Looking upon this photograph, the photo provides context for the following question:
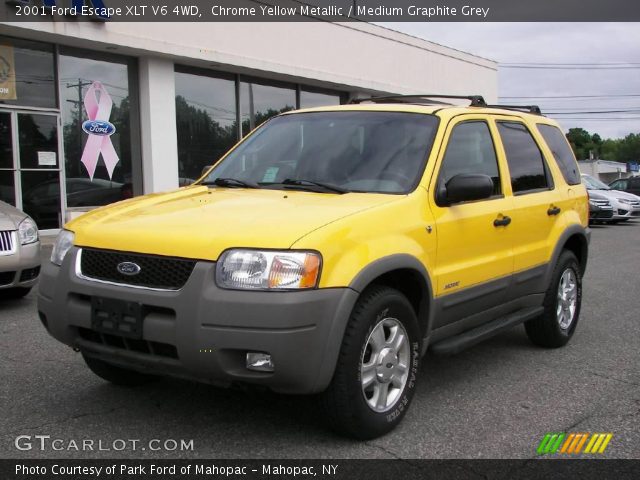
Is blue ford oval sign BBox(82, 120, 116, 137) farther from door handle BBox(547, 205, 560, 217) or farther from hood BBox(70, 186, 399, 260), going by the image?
door handle BBox(547, 205, 560, 217)

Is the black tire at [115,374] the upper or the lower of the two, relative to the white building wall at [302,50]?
lower

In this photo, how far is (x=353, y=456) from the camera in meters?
3.31

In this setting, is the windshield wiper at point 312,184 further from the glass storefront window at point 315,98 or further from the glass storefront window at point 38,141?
the glass storefront window at point 315,98

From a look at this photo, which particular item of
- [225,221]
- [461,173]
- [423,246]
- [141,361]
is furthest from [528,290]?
[141,361]

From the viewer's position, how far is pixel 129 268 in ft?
10.9

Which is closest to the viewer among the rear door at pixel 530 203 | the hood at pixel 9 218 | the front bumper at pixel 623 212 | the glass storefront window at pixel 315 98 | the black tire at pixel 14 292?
the rear door at pixel 530 203

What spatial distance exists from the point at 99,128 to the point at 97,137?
7.4 inches

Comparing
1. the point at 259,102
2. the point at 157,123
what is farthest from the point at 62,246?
the point at 259,102

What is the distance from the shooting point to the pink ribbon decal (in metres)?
13.2

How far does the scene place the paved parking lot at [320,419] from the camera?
3.44 meters

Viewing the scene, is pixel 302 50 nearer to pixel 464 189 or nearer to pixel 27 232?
pixel 27 232

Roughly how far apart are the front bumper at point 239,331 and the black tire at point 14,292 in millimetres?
4292

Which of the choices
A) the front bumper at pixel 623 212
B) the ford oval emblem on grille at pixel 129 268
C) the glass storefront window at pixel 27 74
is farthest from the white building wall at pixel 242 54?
the ford oval emblem on grille at pixel 129 268

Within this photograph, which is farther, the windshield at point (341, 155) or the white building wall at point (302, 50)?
the white building wall at point (302, 50)
